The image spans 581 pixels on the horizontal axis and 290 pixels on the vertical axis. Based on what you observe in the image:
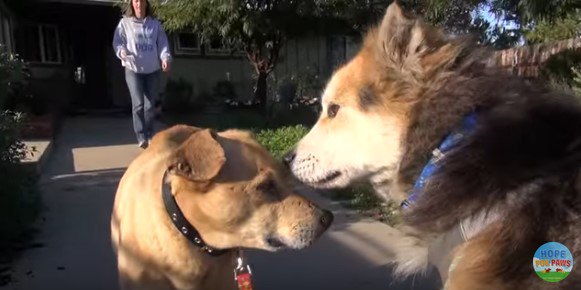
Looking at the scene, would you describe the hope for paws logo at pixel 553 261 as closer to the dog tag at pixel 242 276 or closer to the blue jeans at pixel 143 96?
the dog tag at pixel 242 276

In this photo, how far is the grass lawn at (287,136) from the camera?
6.16 m

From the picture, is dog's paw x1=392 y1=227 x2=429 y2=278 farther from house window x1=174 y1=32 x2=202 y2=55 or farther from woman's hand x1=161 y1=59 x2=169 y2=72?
house window x1=174 y1=32 x2=202 y2=55

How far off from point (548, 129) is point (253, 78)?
65.3ft

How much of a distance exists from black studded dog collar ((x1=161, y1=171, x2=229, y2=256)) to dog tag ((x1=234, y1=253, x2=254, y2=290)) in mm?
175

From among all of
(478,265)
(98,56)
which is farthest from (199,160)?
(98,56)

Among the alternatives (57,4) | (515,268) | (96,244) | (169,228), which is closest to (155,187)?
(169,228)

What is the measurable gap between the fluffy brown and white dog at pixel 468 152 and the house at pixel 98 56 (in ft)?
53.3

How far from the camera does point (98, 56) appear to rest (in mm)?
21312

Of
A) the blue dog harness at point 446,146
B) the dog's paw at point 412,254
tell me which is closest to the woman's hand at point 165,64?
the dog's paw at point 412,254

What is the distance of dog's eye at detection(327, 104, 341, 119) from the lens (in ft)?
9.58

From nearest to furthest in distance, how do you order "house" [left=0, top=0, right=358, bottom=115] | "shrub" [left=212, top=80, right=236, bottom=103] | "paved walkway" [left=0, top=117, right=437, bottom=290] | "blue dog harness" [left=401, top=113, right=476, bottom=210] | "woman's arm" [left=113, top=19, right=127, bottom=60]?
"blue dog harness" [left=401, top=113, right=476, bottom=210] → "paved walkway" [left=0, top=117, right=437, bottom=290] → "woman's arm" [left=113, top=19, right=127, bottom=60] → "house" [left=0, top=0, right=358, bottom=115] → "shrub" [left=212, top=80, right=236, bottom=103]

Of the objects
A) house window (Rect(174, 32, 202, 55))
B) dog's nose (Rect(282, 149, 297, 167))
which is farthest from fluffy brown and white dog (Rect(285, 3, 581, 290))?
house window (Rect(174, 32, 202, 55))

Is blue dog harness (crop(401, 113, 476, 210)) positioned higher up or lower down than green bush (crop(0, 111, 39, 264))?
higher up

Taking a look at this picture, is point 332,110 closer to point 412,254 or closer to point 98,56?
point 412,254
